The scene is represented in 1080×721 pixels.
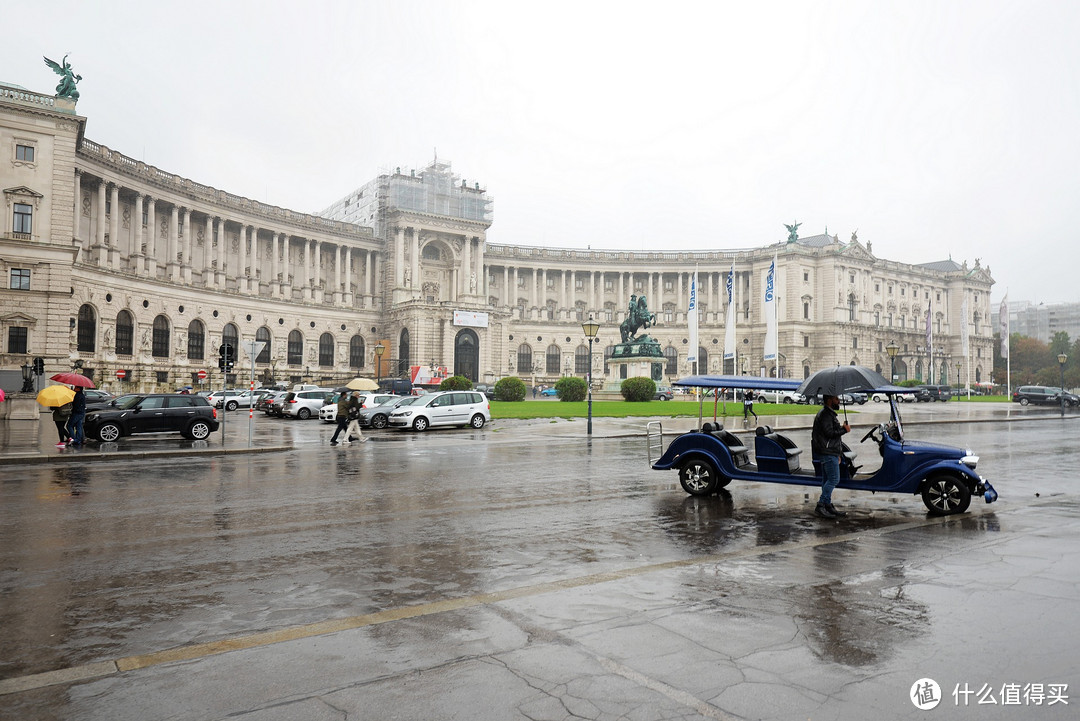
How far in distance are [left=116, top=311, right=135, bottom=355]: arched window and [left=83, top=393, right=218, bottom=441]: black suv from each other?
125ft

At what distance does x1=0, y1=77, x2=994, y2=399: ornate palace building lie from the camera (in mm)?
45938

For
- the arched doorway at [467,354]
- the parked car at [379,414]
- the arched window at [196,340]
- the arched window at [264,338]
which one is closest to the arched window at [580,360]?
the arched doorway at [467,354]

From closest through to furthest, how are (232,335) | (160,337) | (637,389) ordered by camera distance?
1. (637,389)
2. (160,337)
3. (232,335)

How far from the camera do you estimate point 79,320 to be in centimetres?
5372

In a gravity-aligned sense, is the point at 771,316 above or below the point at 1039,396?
above

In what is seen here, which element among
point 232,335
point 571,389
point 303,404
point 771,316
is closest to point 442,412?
point 303,404

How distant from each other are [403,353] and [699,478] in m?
71.9

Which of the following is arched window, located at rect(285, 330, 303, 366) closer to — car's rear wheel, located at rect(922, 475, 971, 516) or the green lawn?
the green lawn

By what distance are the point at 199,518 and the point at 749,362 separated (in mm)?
97223

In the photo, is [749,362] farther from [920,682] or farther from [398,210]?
[920,682]

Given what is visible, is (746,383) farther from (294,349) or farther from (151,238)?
(294,349)

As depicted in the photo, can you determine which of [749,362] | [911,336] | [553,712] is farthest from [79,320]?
[911,336]

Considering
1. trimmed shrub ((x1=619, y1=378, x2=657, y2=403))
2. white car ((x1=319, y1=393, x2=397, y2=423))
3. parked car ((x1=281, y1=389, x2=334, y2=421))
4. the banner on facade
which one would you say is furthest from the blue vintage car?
the banner on facade

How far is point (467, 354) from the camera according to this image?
82.5 metres
